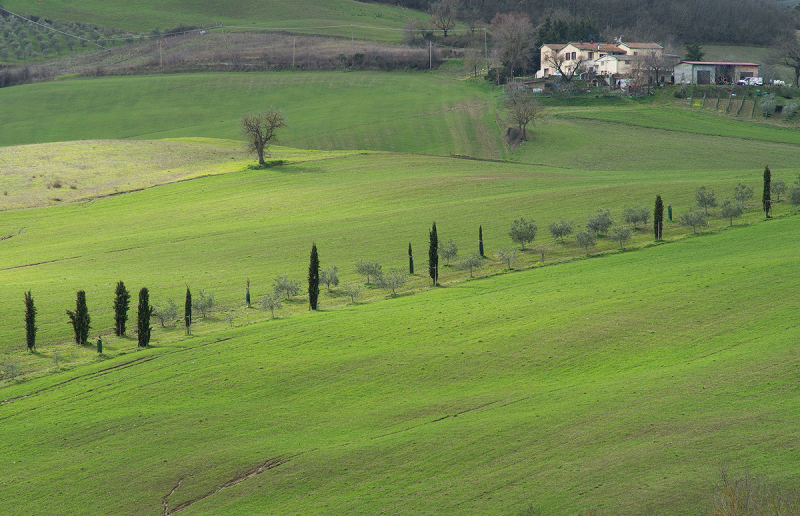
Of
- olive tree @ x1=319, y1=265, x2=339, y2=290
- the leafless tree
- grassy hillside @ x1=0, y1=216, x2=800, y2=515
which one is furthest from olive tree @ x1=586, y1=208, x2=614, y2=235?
the leafless tree

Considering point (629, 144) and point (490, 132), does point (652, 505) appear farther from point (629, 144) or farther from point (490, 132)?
point (490, 132)

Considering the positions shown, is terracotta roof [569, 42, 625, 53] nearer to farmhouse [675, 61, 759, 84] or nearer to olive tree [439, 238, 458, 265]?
farmhouse [675, 61, 759, 84]

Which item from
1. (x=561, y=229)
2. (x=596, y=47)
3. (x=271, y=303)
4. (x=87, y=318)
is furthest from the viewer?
(x=596, y=47)

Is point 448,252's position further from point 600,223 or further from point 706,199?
point 706,199

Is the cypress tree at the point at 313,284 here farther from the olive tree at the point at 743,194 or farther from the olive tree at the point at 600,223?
the olive tree at the point at 743,194

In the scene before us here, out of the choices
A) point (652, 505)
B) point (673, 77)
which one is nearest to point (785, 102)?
point (673, 77)

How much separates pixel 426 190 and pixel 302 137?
51.2 meters

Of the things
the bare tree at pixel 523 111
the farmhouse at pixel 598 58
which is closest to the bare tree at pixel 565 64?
the farmhouse at pixel 598 58

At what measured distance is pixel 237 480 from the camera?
28.3 metres

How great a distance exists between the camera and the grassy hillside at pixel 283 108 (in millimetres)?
123250

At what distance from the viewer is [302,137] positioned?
421ft

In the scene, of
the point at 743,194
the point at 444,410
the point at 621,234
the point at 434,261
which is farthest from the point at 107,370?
the point at 743,194

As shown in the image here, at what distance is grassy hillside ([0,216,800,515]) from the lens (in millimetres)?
26250

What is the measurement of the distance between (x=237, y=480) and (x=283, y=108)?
12593 centimetres
